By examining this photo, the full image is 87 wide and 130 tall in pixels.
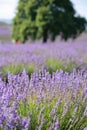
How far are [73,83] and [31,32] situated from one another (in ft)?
42.6

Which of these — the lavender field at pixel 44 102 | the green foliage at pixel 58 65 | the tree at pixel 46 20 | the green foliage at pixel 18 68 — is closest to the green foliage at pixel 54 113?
the lavender field at pixel 44 102

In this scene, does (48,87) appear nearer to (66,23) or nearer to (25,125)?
(25,125)

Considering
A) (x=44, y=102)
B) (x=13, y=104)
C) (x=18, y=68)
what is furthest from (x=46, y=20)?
(x=13, y=104)

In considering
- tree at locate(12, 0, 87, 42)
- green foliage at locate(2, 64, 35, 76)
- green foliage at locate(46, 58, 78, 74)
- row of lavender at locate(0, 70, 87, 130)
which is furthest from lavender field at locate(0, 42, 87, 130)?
tree at locate(12, 0, 87, 42)

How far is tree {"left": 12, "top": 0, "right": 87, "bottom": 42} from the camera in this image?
15309 millimetres

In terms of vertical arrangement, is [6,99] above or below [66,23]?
above

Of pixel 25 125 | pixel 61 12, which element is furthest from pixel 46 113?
pixel 61 12

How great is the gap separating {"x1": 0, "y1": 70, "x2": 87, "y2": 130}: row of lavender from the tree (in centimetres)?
1215

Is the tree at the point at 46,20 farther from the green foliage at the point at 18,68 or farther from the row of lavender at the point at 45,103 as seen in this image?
the row of lavender at the point at 45,103

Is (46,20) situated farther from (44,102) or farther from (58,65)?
(44,102)

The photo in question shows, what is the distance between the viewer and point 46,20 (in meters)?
15.3

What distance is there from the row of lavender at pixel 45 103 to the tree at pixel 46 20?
1215 cm

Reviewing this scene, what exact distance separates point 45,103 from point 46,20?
1271cm

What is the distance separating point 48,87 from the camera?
9.83ft
